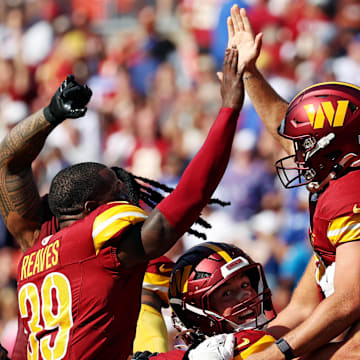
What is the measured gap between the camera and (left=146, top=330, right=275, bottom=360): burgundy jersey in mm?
3051

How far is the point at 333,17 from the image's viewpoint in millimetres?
8336

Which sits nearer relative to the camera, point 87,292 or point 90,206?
point 87,292

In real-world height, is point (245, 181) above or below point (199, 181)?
above

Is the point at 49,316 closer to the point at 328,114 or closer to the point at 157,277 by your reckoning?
the point at 157,277

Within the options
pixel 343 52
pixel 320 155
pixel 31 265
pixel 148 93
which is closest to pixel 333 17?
pixel 343 52

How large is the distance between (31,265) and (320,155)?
4.83ft

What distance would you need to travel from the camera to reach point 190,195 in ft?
9.68

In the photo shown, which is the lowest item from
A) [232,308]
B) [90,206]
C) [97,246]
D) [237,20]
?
[232,308]

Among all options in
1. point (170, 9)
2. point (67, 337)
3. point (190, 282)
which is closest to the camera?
point (67, 337)

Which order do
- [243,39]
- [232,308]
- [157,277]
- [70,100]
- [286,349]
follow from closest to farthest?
1. [286,349]
2. [232,308]
3. [70,100]
4. [243,39]
5. [157,277]

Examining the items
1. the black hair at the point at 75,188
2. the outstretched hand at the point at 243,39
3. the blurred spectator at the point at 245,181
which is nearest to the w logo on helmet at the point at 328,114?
the outstretched hand at the point at 243,39

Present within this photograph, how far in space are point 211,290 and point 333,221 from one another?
2.37 ft

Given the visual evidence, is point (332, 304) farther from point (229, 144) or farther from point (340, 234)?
point (229, 144)

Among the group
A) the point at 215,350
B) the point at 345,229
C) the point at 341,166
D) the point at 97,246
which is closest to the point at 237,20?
the point at 341,166
